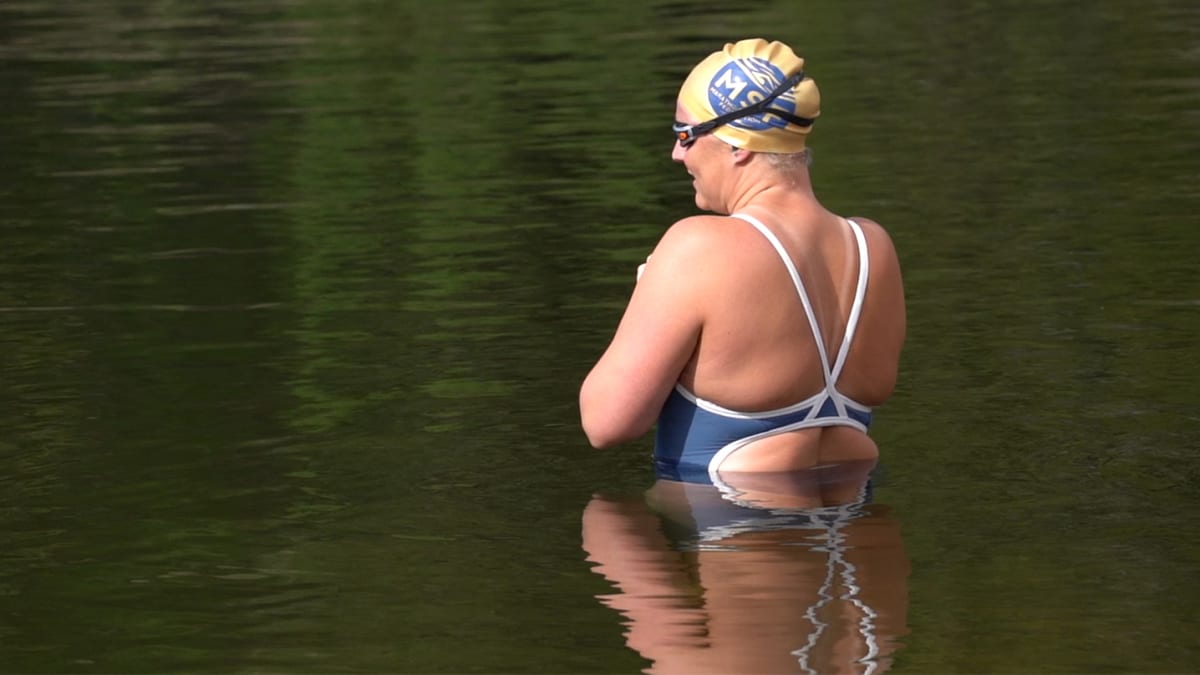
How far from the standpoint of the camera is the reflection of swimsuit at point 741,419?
18.8 feet

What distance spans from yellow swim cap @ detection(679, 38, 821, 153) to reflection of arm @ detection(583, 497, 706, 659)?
1039mm

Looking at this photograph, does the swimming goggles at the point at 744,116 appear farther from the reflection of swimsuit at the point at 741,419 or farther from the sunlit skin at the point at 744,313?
the reflection of swimsuit at the point at 741,419

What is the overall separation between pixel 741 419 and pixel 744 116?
779 millimetres

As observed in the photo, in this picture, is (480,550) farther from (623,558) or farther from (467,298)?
(467,298)

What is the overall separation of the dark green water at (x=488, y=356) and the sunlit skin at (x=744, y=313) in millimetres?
417

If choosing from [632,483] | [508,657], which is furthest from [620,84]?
[508,657]

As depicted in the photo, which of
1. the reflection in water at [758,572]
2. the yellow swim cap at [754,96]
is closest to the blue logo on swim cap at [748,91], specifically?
the yellow swim cap at [754,96]

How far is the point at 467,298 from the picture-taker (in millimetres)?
9438

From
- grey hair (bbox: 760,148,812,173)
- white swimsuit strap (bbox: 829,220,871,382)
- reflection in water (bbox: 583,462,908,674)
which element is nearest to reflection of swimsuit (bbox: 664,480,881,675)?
reflection in water (bbox: 583,462,908,674)

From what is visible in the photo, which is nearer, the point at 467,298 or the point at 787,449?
the point at 787,449

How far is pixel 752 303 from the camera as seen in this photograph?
5547 mm

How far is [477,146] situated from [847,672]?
10.4 metres

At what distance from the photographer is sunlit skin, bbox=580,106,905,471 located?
5535 mm

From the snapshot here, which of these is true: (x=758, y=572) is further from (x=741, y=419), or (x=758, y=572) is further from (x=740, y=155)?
(x=740, y=155)
